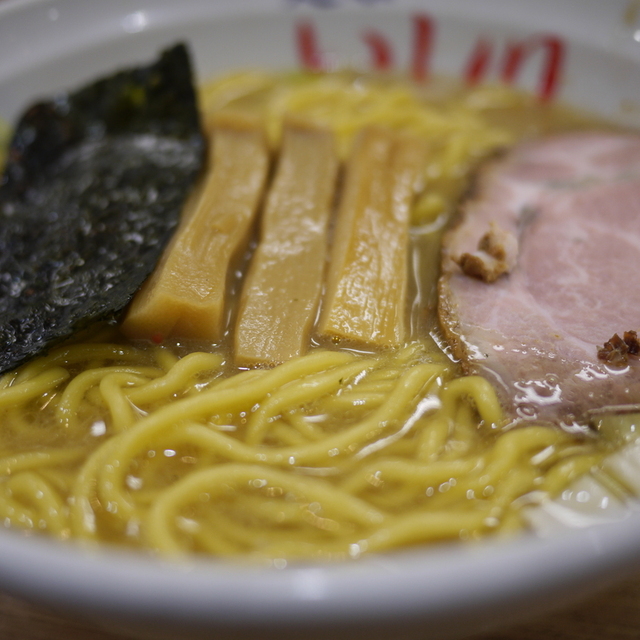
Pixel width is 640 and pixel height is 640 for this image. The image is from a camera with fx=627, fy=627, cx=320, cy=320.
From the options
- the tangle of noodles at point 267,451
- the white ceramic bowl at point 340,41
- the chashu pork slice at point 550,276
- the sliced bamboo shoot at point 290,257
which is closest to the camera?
the tangle of noodles at point 267,451

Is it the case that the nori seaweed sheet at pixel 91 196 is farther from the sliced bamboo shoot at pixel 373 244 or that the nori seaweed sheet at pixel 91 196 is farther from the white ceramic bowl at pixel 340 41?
the sliced bamboo shoot at pixel 373 244

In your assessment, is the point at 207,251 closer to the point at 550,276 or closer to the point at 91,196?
the point at 91,196

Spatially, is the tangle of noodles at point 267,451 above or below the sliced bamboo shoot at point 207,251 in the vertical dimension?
below

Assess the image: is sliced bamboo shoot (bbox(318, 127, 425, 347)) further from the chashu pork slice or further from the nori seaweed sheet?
the nori seaweed sheet

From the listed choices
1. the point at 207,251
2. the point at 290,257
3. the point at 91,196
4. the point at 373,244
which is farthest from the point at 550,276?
the point at 91,196

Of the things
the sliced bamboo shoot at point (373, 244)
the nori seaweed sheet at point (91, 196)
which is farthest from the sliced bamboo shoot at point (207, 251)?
the sliced bamboo shoot at point (373, 244)

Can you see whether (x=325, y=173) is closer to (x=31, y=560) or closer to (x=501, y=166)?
(x=501, y=166)

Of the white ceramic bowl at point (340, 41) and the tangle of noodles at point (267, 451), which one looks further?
the white ceramic bowl at point (340, 41)

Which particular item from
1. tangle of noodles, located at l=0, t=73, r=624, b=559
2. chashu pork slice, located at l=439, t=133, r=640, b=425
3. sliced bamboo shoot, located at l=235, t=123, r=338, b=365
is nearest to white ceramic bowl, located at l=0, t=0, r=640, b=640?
tangle of noodles, located at l=0, t=73, r=624, b=559
